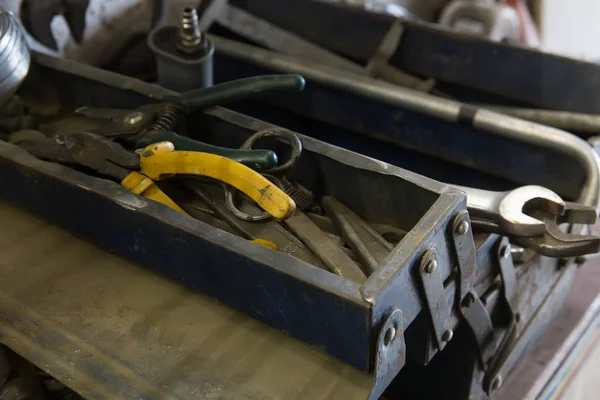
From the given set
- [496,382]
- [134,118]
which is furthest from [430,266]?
[134,118]

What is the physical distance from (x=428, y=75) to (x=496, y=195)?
0.55m

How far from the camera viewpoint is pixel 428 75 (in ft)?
3.98

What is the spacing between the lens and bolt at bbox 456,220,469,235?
59 cm

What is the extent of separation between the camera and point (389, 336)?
0.53 meters

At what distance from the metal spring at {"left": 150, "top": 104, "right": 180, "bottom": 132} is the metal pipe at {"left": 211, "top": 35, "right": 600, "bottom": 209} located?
1.21ft

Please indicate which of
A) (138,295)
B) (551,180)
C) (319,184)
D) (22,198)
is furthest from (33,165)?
(551,180)

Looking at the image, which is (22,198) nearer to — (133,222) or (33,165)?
(33,165)

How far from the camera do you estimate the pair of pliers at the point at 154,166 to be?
2.10 ft

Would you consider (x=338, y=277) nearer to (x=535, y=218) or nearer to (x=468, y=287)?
(x=468, y=287)

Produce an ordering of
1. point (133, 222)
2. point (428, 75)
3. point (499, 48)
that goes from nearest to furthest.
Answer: point (133, 222)
point (499, 48)
point (428, 75)

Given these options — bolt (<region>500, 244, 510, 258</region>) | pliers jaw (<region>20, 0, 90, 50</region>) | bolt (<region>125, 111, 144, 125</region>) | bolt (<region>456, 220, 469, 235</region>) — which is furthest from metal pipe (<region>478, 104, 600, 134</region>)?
pliers jaw (<region>20, 0, 90, 50</region>)

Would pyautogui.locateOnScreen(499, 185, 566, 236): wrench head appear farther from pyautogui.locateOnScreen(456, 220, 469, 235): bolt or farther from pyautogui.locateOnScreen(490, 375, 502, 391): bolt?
pyautogui.locateOnScreen(490, 375, 502, 391): bolt

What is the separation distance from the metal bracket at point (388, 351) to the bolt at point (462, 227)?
109mm

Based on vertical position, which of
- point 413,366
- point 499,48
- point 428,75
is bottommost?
point 413,366
